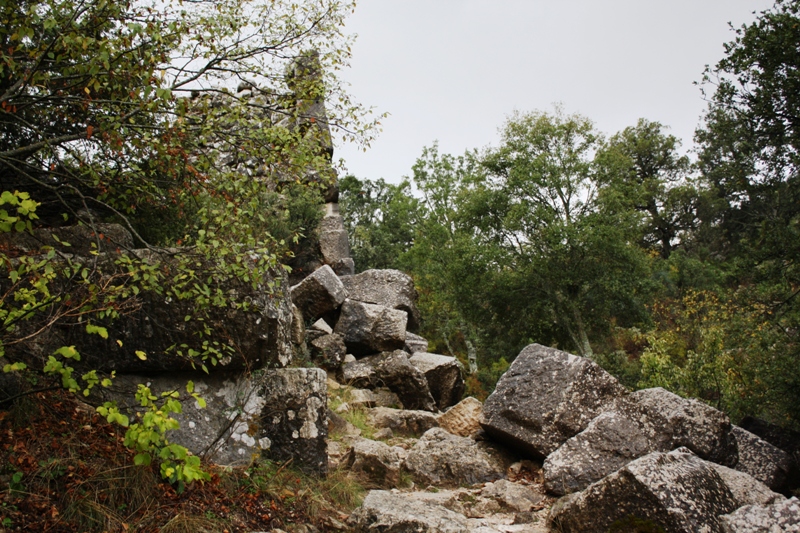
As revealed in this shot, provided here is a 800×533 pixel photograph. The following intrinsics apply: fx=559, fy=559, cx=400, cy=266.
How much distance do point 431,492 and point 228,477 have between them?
10.1ft

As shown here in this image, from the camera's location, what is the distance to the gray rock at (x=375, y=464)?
707cm

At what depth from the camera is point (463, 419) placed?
10102 mm

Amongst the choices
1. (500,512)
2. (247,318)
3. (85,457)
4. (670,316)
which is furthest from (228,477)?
(670,316)

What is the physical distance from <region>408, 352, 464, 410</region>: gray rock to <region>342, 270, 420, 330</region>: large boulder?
4.22 m

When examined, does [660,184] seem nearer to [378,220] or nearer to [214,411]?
[378,220]

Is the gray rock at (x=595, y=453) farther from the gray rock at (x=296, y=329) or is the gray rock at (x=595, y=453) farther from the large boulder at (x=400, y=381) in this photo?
the gray rock at (x=296, y=329)

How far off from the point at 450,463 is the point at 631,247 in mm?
22046

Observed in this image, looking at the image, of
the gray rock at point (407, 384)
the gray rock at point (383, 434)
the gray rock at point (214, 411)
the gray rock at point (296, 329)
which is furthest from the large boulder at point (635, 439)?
the gray rock at point (296, 329)

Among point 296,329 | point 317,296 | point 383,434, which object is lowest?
point 383,434

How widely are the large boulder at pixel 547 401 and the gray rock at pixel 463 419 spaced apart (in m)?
0.93

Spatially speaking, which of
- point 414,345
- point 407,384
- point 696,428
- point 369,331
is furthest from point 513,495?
point 414,345

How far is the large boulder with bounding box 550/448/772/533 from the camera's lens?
4.87 meters

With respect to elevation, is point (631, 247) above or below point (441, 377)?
above

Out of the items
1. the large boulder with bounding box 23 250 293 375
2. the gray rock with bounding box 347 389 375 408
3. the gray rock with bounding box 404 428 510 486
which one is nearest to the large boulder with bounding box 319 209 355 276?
the gray rock with bounding box 347 389 375 408
